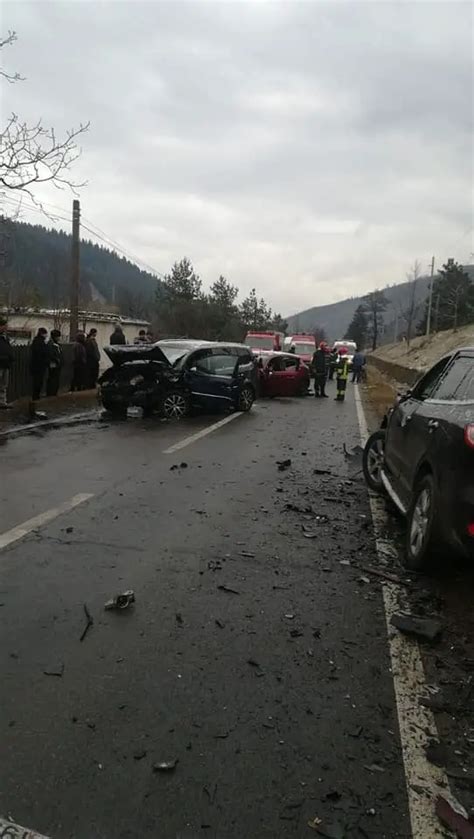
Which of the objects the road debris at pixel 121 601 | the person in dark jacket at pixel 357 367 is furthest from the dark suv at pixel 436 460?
the person in dark jacket at pixel 357 367

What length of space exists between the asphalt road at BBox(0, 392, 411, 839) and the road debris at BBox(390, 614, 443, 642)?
0.15 meters

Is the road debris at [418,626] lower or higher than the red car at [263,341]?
lower

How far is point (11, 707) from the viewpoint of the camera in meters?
2.93

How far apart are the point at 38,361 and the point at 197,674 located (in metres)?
12.3

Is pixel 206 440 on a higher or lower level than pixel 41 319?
lower

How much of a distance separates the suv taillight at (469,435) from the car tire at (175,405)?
10.4 meters

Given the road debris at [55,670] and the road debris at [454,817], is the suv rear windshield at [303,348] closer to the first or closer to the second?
the road debris at [55,670]

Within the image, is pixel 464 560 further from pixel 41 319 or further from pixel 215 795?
pixel 41 319

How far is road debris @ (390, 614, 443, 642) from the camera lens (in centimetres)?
384

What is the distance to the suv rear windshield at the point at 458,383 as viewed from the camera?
4.81 metres

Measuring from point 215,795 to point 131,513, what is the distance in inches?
159

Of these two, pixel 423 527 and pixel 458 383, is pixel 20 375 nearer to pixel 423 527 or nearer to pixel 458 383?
pixel 458 383

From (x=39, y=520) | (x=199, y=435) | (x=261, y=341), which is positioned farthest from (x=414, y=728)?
(x=261, y=341)

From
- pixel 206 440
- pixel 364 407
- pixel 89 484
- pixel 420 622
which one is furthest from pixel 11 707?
pixel 364 407
